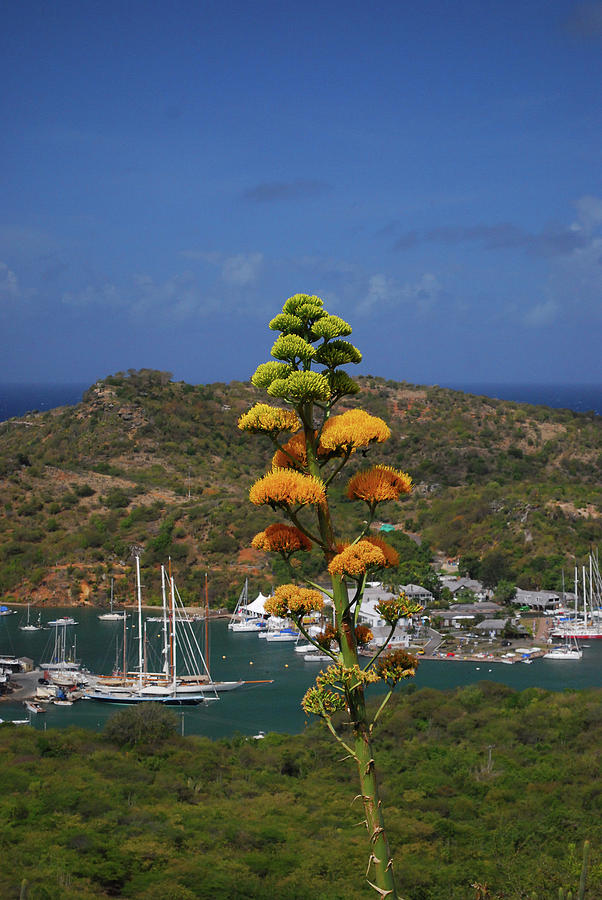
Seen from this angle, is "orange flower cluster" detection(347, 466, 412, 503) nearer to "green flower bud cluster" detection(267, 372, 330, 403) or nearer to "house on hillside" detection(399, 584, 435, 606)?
"green flower bud cluster" detection(267, 372, 330, 403)

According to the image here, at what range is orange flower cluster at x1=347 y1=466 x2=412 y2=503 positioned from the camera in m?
3.94

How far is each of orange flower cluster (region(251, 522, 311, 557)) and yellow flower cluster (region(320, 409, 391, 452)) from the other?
405mm

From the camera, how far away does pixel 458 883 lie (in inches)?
552

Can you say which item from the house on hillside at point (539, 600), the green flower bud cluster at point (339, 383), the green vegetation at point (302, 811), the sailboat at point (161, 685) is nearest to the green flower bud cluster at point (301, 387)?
the green flower bud cluster at point (339, 383)

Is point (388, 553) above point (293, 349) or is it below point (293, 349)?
below

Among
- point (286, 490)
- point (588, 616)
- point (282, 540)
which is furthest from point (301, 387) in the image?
point (588, 616)

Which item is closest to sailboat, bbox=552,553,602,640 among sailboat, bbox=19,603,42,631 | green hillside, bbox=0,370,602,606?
green hillside, bbox=0,370,602,606

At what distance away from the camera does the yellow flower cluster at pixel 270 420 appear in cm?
396

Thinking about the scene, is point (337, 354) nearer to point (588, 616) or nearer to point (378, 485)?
point (378, 485)

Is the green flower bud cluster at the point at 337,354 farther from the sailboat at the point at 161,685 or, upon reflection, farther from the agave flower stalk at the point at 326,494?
the sailboat at the point at 161,685

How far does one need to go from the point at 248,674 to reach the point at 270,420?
113 ft

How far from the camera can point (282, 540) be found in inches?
156

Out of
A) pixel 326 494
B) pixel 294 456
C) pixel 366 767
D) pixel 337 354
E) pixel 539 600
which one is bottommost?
pixel 539 600

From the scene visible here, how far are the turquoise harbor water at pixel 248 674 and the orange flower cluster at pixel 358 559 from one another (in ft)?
85.1
